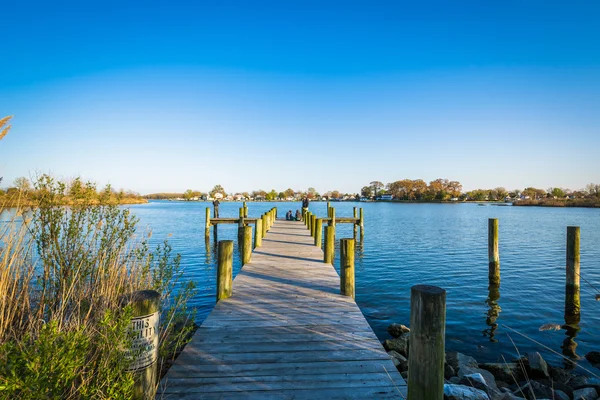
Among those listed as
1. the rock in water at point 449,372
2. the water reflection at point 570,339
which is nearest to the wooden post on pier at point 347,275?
the rock in water at point 449,372

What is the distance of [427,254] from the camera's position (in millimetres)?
20453

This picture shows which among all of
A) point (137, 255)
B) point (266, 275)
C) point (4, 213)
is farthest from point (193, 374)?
point (266, 275)

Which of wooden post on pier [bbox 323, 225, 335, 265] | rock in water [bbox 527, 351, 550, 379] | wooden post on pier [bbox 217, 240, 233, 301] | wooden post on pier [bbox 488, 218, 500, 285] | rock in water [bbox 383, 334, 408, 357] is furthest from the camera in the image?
wooden post on pier [bbox 488, 218, 500, 285]

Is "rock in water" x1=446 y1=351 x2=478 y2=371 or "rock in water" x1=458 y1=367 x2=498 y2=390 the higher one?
"rock in water" x1=458 y1=367 x2=498 y2=390

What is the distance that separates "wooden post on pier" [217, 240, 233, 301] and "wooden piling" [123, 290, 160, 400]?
3875 mm

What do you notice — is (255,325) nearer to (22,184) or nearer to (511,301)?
(22,184)

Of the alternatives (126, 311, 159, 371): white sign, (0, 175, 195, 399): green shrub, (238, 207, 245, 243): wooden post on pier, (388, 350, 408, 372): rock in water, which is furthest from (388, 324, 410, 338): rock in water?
(238, 207, 245, 243): wooden post on pier

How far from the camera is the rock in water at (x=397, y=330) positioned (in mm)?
8500

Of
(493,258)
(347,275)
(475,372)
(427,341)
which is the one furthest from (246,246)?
(493,258)

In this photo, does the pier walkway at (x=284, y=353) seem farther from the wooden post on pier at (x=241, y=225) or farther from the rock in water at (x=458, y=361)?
the wooden post on pier at (x=241, y=225)

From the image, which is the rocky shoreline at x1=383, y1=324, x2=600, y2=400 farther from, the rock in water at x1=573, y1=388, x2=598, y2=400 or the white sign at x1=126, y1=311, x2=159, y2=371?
the white sign at x1=126, y1=311, x2=159, y2=371

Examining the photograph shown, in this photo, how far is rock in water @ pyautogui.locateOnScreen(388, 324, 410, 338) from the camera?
850 centimetres

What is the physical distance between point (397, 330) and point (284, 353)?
5.16 meters

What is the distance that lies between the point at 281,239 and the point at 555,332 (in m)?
11.2
